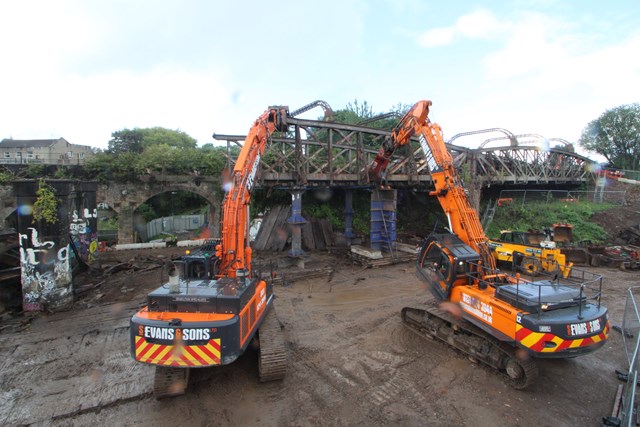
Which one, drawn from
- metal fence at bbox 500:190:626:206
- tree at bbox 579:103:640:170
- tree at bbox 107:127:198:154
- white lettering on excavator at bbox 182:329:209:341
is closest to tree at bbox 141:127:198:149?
tree at bbox 107:127:198:154

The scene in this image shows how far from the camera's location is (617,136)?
31.3 metres

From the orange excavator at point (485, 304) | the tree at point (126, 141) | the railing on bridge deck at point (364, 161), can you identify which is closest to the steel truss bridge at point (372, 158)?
the railing on bridge deck at point (364, 161)

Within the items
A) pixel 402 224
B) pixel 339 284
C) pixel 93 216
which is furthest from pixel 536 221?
pixel 93 216

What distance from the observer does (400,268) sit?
13977 mm

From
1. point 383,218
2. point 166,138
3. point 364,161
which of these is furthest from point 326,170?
point 166,138

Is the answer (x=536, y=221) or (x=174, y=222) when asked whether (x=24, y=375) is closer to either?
(x=174, y=222)

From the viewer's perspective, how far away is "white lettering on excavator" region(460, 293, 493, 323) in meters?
6.03

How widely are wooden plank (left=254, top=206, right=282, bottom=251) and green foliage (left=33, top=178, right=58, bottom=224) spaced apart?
9171 millimetres

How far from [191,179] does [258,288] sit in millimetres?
12878

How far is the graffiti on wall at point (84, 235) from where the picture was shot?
39.6 feet

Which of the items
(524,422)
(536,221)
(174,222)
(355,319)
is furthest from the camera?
(174,222)

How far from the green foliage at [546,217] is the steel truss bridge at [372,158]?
2.05 meters

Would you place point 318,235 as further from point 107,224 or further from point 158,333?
point 107,224

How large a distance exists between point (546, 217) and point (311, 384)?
Answer: 2062 centimetres
